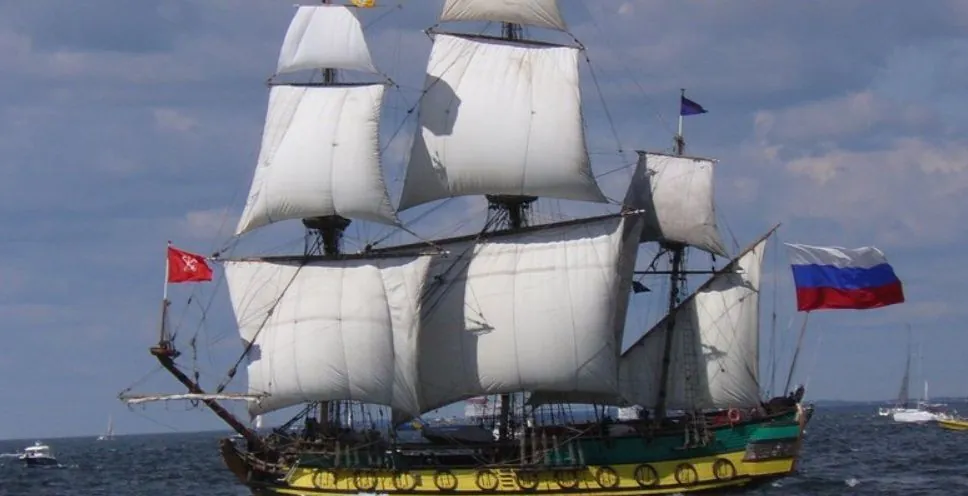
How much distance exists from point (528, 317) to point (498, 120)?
940 cm

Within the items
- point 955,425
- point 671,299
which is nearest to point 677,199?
point 671,299

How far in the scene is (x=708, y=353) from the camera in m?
77.7

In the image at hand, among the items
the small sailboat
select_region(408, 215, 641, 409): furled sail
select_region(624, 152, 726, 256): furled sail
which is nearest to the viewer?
select_region(408, 215, 641, 409): furled sail

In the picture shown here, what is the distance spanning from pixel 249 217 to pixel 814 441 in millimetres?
90859

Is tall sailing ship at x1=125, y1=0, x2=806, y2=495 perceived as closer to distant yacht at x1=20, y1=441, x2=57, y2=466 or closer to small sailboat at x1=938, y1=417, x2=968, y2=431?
distant yacht at x1=20, y1=441, x2=57, y2=466

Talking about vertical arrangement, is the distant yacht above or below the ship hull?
above

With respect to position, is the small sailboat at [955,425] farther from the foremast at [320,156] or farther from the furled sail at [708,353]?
the foremast at [320,156]

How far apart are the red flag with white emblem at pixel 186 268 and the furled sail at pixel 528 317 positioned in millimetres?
10030

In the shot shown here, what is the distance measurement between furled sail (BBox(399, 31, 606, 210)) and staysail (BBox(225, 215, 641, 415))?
2.42 meters

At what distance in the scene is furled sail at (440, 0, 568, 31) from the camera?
261ft

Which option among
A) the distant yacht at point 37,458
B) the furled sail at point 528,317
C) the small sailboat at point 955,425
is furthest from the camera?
the small sailboat at point 955,425

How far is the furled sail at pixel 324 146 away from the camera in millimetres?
74875

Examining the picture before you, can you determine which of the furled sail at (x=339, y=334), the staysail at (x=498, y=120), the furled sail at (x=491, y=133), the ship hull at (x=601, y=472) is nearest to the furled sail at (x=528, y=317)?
the furled sail at (x=339, y=334)

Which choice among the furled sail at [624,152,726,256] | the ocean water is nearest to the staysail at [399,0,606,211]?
the furled sail at [624,152,726,256]
